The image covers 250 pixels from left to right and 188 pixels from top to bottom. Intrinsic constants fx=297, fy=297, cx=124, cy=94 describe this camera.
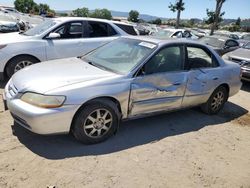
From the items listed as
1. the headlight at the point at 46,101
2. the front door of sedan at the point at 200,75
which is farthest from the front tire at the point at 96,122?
the front door of sedan at the point at 200,75

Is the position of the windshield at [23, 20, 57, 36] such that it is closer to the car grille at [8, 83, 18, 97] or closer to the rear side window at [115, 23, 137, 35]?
the rear side window at [115, 23, 137, 35]

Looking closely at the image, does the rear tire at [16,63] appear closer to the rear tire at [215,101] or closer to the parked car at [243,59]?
the rear tire at [215,101]

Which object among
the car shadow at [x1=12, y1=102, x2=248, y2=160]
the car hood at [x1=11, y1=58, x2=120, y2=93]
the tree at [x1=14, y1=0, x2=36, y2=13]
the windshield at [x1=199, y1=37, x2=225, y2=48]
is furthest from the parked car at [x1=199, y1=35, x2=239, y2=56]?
the tree at [x1=14, y1=0, x2=36, y2=13]

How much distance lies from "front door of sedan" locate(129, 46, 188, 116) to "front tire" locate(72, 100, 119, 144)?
0.37m

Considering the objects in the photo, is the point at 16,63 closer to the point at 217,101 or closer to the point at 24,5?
the point at 217,101

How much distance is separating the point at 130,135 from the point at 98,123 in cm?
70

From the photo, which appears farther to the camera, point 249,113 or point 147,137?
point 249,113

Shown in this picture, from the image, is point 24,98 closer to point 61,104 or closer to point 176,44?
point 61,104

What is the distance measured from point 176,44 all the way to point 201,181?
91.4 inches

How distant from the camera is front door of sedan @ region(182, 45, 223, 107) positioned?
16.8 feet

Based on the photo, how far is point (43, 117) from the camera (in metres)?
3.60

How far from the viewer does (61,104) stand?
3.69m

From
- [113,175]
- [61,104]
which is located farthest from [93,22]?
[113,175]

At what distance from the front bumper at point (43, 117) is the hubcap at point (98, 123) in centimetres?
28
